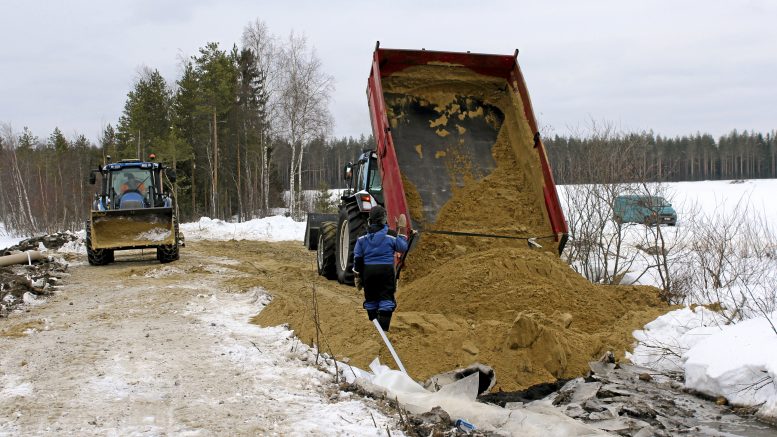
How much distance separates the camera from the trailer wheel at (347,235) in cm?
909

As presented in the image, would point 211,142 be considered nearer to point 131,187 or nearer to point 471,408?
point 131,187

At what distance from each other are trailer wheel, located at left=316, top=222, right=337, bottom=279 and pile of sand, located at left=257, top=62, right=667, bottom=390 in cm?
123

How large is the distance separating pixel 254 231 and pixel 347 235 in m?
→ 16.4

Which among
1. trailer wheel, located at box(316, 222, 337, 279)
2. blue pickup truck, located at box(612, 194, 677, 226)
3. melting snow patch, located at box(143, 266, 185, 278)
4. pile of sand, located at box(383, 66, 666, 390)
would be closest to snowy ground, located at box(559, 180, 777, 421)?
pile of sand, located at box(383, 66, 666, 390)

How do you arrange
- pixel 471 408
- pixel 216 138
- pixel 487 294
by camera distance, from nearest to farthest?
pixel 471 408 < pixel 487 294 < pixel 216 138

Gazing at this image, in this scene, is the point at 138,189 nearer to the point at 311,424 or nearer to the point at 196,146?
the point at 311,424

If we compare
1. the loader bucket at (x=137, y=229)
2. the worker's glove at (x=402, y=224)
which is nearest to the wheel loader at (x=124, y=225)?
the loader bucket at (x=137, y=229)

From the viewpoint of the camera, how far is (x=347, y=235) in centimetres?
979

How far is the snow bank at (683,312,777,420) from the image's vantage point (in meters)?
4.72

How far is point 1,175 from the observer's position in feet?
151

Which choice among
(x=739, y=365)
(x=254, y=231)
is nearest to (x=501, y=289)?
(x=739, y=365)

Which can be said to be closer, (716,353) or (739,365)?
(739,365)

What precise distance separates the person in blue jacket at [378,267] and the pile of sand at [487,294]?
0.27 meters

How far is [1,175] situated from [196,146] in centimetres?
1746
